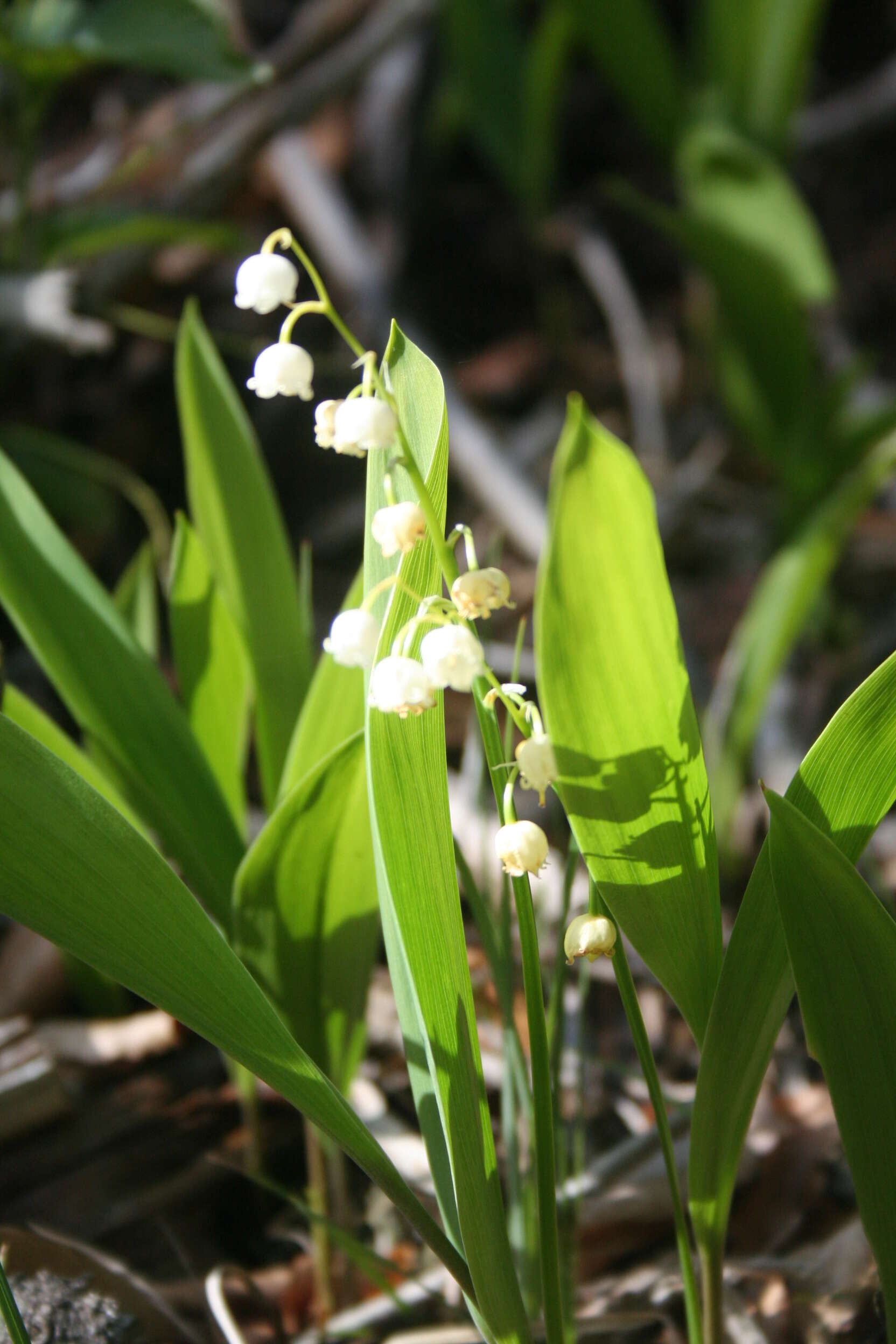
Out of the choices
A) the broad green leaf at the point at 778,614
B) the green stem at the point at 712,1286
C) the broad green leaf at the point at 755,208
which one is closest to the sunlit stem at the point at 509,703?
the green stem at the point at 712,1286

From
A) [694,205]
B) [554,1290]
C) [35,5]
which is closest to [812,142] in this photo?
[694,205]

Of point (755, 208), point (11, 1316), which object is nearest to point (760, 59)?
point (755, 208)

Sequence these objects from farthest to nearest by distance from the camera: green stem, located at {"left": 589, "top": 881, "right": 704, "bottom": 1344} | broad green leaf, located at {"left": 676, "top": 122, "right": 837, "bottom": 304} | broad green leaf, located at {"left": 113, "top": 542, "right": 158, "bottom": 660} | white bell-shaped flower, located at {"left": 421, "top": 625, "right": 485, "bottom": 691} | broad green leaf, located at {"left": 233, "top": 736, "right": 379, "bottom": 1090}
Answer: broad green leaf, located at {"left": 676, "top": 122, "right": 837, "bottom": 304}
broad green leaf, located at {"left": 113, "top": 542, "right": 158, "bottom": 660}
broad green leaf, located at {"left": 233, "top": 736, "right": 379, "bottom": 1090}
green stem, located at {"left": 589, "top": 881, "right": 704, "bottom": 1344}
white bell-shaped flower, located at {"left": 421, "top": 625, "right": 485, "bottom": 691}

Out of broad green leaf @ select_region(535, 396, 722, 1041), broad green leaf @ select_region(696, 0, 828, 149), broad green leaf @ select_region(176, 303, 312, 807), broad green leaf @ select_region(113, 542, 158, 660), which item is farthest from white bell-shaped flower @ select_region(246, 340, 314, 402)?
broad green leaf @ select_region(696, 0, 828, 149)

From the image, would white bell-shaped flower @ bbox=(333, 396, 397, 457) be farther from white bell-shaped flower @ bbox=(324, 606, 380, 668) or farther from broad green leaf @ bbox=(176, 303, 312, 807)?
broad green leaf @ bbox=(176, 303, 312, 807)

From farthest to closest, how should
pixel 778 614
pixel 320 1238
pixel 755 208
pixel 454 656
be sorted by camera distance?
1. pixel 755 208
2. pixel 778 614
3. pixel 320 1238
4. pixel 454 656

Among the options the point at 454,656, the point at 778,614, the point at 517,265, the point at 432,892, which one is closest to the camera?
the point at 454,656

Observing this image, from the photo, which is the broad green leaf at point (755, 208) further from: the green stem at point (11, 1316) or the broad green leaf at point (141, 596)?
the green stem at point (11, 1316)

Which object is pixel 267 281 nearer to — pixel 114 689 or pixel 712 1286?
pixel 114 689

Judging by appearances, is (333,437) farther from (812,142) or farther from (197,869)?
(812,142)
